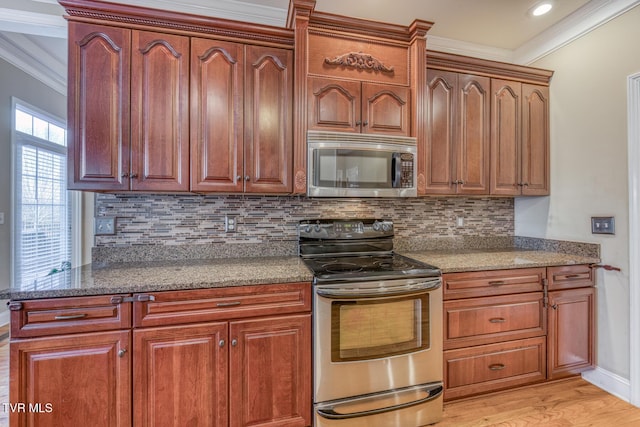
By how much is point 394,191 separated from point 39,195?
4.18 m

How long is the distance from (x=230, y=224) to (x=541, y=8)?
2780mm

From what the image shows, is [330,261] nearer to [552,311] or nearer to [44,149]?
[552,311]

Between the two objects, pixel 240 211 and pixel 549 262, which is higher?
pixel 240 211

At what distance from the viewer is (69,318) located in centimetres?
137

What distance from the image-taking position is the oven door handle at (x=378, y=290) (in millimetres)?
1618

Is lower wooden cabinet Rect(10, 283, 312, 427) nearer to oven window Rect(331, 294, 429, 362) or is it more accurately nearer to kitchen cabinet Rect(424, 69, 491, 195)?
oven window Rect(331, 294, 429, 362)

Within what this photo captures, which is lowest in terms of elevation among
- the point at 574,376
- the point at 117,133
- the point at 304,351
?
the point at 574,376

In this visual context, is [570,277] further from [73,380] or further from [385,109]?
[73,380]

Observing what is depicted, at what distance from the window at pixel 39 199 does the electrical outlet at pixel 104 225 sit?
2125mm

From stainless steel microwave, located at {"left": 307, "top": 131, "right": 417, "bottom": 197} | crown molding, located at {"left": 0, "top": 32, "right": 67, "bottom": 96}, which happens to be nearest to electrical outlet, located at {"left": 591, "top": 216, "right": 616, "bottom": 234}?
stainless steel microwave, located at {"left": 307, "top": 131, "right": 417, "bottom": 197}

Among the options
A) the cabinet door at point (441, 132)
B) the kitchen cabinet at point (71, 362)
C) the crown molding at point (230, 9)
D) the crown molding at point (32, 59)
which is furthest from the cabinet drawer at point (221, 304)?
the crown molding at point (32, 59)

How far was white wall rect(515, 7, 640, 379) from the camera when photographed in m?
2.02

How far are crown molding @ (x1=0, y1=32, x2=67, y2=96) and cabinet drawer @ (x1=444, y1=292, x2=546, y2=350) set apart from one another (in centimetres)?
466

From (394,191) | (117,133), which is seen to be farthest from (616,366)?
(117,133)
